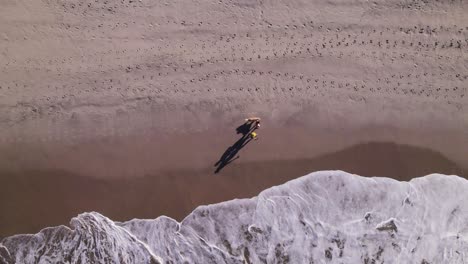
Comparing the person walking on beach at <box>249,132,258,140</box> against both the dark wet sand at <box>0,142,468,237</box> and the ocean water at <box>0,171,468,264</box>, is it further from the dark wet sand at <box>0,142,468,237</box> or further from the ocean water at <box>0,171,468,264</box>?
the ocean water at <box>0,171,468,264</box>

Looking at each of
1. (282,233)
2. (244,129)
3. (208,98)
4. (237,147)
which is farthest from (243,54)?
(282,233)

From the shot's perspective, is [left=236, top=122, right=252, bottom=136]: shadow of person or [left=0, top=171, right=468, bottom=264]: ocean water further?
[left=236, top=122, right=252, bottom=136]: shadow of person

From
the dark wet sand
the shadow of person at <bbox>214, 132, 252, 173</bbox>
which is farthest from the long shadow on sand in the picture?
the dark wet sand

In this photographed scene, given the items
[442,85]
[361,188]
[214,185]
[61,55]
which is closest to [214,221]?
[214,185]

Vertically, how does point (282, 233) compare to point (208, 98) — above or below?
below

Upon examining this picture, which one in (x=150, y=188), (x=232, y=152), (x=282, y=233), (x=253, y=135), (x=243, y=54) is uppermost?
(x=243, y=54)

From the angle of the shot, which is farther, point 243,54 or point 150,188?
point 243,54

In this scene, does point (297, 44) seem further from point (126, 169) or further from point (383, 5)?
point (126, 169)

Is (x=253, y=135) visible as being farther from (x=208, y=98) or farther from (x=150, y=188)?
(x=150, y=188)
